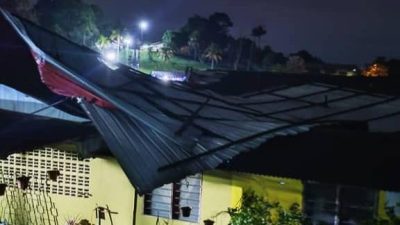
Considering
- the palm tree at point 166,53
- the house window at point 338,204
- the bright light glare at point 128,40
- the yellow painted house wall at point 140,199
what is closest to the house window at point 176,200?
the yellow painted house wall at point 140,199

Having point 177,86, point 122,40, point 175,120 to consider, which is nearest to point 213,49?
point 122,40

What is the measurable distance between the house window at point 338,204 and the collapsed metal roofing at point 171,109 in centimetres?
94

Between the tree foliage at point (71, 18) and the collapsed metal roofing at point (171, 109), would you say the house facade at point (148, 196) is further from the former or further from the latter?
the tree foliage at point (71, 18)

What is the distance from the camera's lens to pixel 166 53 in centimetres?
4991

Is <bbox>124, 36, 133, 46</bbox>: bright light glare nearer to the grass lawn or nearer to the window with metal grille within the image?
the grass lawn

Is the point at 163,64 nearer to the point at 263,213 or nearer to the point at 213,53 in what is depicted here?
the point at 213,53

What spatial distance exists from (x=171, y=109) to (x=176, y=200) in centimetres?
140

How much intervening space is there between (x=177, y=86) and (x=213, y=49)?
152ft

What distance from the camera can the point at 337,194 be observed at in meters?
7.97

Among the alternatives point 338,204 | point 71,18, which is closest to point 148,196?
point 338,204

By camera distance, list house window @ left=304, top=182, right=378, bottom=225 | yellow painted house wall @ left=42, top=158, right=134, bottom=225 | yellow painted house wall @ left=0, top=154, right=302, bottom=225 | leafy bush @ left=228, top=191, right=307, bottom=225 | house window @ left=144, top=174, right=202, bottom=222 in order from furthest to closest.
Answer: yellow painted house wall @ left=42, top=158, right=134, bottom=225
house window @ left=144, top=174, right=202, bottom=222
yellow painted house wall @ left=0, top=154, right=302, bottom=225
house window @ left=304, top=182, right=378, bottom=225
leafy bush @ left=228, top=191, right=307, bottom=225

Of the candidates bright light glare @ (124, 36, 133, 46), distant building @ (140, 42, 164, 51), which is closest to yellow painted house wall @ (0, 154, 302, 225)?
bright light glare @ (124, 36, 133, 46)

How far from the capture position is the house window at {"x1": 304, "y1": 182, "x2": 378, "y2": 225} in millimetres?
7809

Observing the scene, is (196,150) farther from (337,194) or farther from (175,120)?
(337,194)
